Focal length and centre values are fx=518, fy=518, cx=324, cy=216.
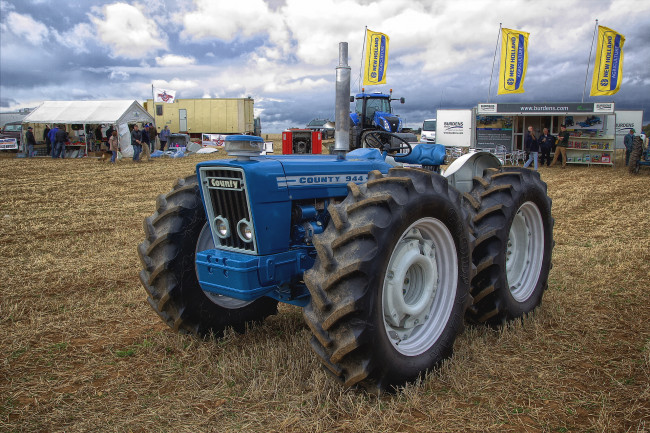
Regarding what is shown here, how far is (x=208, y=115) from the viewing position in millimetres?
30922

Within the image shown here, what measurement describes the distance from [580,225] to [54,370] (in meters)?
8.02

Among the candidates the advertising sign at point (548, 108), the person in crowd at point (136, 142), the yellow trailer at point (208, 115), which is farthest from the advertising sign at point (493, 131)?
the person in crowd at point (136, 142)

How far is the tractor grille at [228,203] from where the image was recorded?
331cm

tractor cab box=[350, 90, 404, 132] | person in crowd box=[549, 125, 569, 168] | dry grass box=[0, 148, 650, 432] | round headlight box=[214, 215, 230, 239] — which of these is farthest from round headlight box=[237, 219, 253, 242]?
person in crowd box=[549, 125, 569, 168]

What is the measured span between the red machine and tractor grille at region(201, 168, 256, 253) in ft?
33.6

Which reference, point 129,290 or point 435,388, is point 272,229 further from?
point 129,290

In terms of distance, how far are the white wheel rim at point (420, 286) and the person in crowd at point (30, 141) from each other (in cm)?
2583

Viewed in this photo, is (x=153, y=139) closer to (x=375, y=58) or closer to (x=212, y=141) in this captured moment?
(x=212, y=141)

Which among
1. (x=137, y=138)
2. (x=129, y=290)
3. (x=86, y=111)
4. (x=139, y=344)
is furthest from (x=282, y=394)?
(x=86, y=111)

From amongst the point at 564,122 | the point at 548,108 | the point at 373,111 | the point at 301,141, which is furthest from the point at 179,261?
the point at 564,122

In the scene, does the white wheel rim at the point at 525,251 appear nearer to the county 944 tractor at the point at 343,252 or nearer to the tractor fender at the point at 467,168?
the county 944 tractor at the point at 343,252

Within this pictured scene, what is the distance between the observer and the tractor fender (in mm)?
4980

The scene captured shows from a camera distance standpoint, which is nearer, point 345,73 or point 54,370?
point 54,370

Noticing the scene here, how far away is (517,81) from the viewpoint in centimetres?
2139
